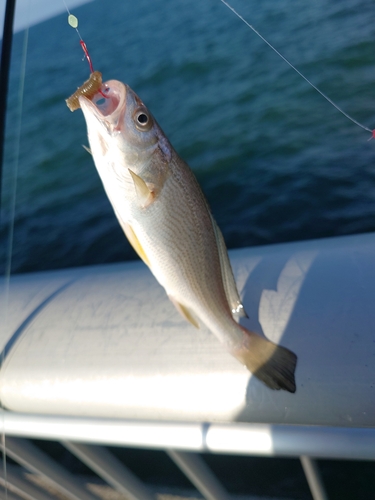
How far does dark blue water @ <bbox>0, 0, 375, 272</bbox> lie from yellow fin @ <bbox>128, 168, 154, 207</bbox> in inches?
123

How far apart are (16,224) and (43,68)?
13129 millimetres

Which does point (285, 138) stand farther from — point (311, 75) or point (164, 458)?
point (164, 458)

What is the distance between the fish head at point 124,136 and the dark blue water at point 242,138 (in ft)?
10.2

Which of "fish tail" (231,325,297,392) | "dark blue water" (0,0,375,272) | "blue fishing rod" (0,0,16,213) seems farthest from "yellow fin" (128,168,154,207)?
"dark blue water" (0,0,375,272)

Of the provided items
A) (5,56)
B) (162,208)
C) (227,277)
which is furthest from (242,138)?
(162,208)

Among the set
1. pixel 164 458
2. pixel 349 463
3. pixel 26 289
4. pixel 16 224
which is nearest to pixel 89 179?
pixel 16 224

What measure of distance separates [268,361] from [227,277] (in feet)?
1.09

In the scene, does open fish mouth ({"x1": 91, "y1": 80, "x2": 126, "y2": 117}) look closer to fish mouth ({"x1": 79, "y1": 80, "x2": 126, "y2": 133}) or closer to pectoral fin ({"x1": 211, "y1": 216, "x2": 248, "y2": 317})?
fish mouth ({"x1": 79, "y1": 80, "x2": 126, "y2": 133})

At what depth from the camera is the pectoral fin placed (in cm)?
156

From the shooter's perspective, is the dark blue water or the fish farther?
the dark blue water

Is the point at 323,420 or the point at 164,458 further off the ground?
the point at 323,420

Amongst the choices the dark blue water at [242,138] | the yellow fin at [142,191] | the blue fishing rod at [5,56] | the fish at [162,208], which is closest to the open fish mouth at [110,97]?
the fish at [162,208]

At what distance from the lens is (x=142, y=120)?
4.72 ft

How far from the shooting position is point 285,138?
6.14 metres
